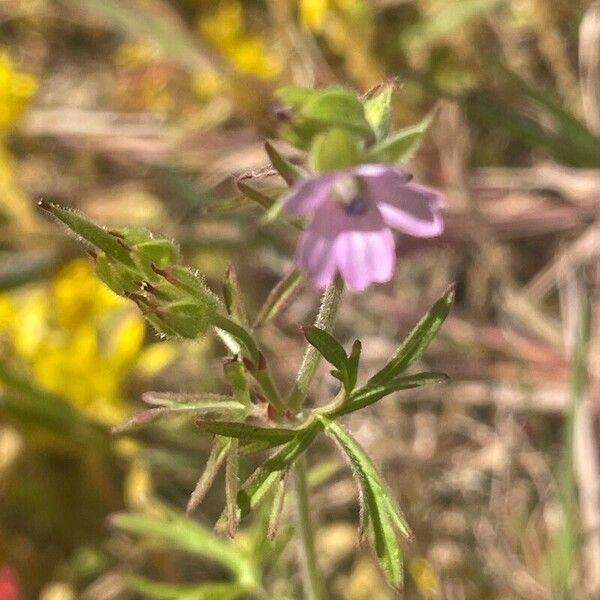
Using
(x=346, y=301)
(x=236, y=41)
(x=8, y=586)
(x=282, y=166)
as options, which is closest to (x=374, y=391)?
(x=282, y=166)

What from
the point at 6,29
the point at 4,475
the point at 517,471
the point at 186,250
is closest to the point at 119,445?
the point at 4,475

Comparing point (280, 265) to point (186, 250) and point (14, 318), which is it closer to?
point (186, 250)

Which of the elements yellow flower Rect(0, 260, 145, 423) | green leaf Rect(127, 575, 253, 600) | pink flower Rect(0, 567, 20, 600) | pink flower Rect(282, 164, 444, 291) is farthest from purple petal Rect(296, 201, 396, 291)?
pink flower Rect(0, 567, 20, 600)

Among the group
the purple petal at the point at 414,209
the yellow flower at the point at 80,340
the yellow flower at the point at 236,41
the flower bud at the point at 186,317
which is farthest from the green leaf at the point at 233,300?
the yellow flower at the point at 236,41

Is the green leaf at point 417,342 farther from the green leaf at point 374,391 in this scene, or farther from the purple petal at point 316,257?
the purple petal at point 316,257

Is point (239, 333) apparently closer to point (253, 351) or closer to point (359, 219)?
point (253, 351)

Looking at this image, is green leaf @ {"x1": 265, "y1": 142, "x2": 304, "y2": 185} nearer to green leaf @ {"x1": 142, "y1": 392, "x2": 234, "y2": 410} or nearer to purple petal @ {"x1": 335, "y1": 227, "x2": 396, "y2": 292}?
purple petal @ {"x1": 335, "y1": 227, "x2": 396, "y2": 292}
